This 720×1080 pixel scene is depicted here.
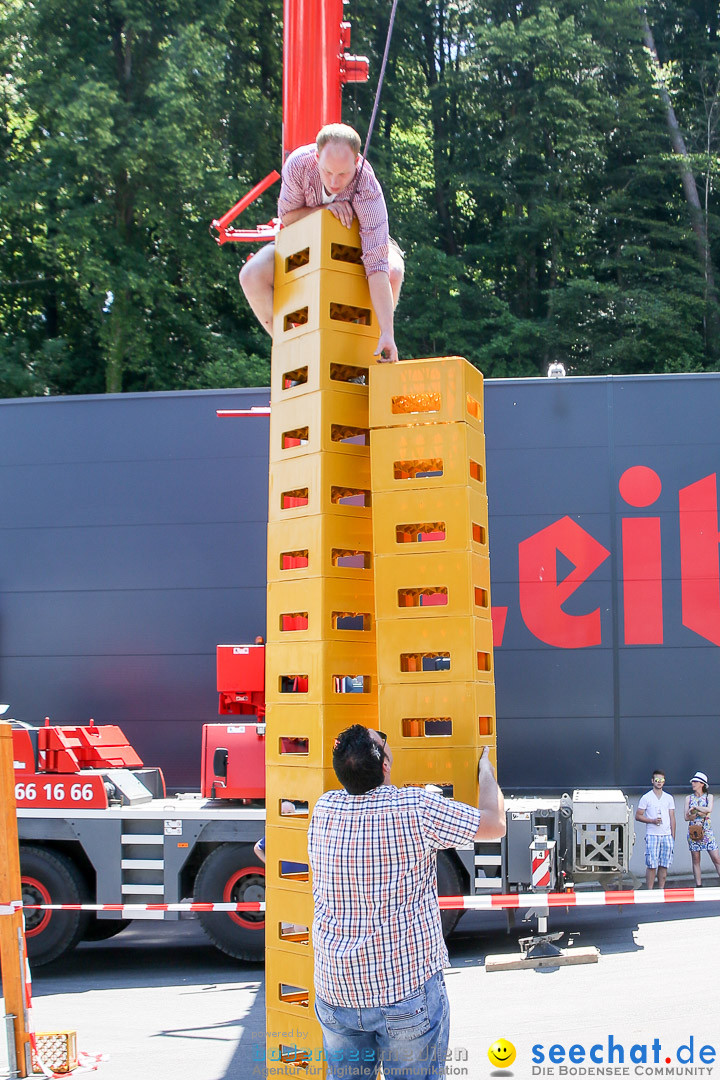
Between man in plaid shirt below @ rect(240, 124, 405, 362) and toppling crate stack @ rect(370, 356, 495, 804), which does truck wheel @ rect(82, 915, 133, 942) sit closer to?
toppling crate stack @ rect(370, 356, 495, 804)

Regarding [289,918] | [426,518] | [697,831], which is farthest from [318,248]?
[697,831]

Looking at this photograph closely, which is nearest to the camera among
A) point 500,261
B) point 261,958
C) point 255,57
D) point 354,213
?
point 354,213

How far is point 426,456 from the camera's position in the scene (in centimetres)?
392

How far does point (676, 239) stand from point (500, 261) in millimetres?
4690

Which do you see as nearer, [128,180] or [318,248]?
[318,248]

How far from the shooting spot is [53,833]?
9.52 m

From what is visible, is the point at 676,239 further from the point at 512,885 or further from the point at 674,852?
the point at 512,885

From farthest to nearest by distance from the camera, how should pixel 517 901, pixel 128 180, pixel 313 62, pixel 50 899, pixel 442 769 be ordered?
pixel 128 180, pixel 50 899, pixel 517 901, pixel 313 62, pixel 442 769

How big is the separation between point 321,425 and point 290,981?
7.19ft

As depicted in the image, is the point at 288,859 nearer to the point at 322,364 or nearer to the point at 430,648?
the point at 430,648

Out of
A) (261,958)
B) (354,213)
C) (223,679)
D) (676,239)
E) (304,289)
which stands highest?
(676,239)

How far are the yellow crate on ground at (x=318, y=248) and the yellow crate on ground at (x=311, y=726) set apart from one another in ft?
5.64

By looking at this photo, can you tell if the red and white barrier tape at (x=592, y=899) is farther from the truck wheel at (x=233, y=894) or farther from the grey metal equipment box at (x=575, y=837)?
the truck wheel at (x=233, y=894)

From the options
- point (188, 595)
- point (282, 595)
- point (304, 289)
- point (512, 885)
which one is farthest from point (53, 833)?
point (304, 289)
